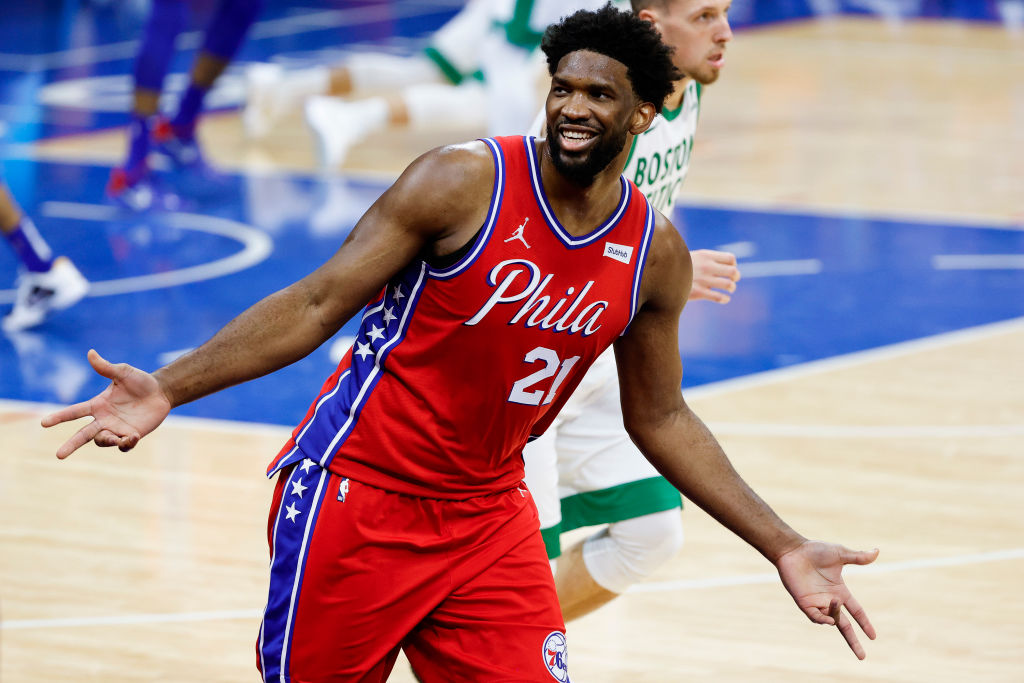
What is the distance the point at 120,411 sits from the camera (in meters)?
2.56

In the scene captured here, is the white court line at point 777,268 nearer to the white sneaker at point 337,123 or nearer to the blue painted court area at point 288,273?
the blue painted court area at point 288,273

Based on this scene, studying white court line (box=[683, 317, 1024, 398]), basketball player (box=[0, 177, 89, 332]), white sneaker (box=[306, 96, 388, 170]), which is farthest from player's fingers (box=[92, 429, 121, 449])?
white sneaker (box=[306, 96, 388, 170])

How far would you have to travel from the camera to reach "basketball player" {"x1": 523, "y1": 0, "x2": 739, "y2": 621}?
3854mm

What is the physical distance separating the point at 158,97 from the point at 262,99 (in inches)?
79.8

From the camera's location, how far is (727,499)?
120 inches

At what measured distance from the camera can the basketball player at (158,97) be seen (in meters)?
9.22

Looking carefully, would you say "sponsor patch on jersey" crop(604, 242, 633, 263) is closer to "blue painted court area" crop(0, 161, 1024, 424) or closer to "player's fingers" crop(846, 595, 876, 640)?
"player's fingers" crop(846, 595, 876, 640)

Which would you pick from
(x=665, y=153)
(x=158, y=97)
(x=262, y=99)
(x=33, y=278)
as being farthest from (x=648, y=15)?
(x=262, y=99)

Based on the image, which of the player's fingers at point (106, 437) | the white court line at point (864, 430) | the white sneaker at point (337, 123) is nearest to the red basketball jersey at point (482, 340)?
the player's fingers at point (106, 437)

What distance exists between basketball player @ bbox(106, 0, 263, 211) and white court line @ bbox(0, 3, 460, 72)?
6.31 feet

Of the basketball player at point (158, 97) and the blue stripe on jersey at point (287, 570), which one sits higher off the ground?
the blue stripe on jersey at point (287, 570)

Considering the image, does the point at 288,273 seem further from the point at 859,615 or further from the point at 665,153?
the point at 859,615

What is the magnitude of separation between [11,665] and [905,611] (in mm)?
2473

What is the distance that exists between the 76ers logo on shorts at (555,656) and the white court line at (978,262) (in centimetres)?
619
